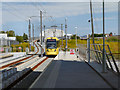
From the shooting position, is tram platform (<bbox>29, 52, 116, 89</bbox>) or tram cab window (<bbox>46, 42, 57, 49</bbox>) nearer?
tram platform (<bbox>29, 52, 116, 89</bbox>)

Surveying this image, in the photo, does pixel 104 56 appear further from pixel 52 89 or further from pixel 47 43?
pixel 47 43

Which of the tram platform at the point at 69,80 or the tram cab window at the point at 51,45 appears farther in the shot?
the tram cab window at the point at 51,45

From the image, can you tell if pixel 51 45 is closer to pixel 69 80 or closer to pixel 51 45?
pixel 51 45

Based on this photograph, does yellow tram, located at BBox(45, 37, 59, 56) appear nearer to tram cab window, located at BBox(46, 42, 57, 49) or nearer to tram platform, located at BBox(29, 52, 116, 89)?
tram cab window, located at BBox(46, 42, 57, 49)

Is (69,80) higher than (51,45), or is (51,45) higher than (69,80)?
(51,45)

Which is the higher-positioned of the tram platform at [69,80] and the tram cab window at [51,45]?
the tram cab window at [51,45]

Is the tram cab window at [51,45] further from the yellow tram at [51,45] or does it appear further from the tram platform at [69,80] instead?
the tram platform at [69,80]

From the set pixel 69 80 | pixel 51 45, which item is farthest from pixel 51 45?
pixel 69 80

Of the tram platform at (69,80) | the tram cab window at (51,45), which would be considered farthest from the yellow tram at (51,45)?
the tram platform at (69,80)

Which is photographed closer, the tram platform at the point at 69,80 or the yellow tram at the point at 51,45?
the tram platform at the point at 69,80

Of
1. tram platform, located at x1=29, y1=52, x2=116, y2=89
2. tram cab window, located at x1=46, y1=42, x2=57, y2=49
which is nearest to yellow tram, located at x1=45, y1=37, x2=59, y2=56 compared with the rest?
tram cab window, located at x1=46, y1=42, x2=57, y2=49

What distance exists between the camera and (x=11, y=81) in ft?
37.8

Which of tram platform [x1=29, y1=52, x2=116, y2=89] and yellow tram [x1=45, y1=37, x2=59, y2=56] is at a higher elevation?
yellow tram [x1=45, y1=37, x2=59, y2=56]

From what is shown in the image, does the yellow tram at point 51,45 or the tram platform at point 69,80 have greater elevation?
the yellow tram at point 51,45
